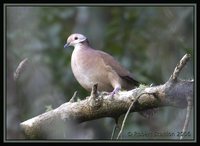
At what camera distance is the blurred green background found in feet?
27.5

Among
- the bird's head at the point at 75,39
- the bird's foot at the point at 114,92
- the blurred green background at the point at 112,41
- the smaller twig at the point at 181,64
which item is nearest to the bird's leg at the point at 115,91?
the bird's foot at the point at 114,92

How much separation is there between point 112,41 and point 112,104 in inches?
157

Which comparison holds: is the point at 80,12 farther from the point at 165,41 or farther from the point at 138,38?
the point at 165,41

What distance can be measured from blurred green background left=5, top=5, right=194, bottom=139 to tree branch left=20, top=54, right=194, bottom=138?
2030 mm

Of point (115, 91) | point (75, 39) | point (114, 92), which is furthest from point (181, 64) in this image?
point (75, 39)

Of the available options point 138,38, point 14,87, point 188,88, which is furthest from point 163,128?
point 14,87

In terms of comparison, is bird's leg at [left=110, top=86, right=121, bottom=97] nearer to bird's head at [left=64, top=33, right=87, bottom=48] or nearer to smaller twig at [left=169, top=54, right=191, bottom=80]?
smaller twig at [left=169, top=54, right=191, bottom=80]

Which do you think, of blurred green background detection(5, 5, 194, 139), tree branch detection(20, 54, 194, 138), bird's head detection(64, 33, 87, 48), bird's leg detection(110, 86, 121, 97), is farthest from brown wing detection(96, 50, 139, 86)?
blurred green background detection(5, 5, 194, 139)

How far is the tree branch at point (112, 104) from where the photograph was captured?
5.28 m

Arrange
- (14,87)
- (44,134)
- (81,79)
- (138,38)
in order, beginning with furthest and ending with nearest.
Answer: (138,38) → (81,79) → (44,134) → (14,87)

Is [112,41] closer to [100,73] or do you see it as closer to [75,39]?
[75,39]

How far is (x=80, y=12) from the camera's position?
1003cm

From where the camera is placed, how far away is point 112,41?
9.49 meters

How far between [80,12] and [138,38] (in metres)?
1.07
